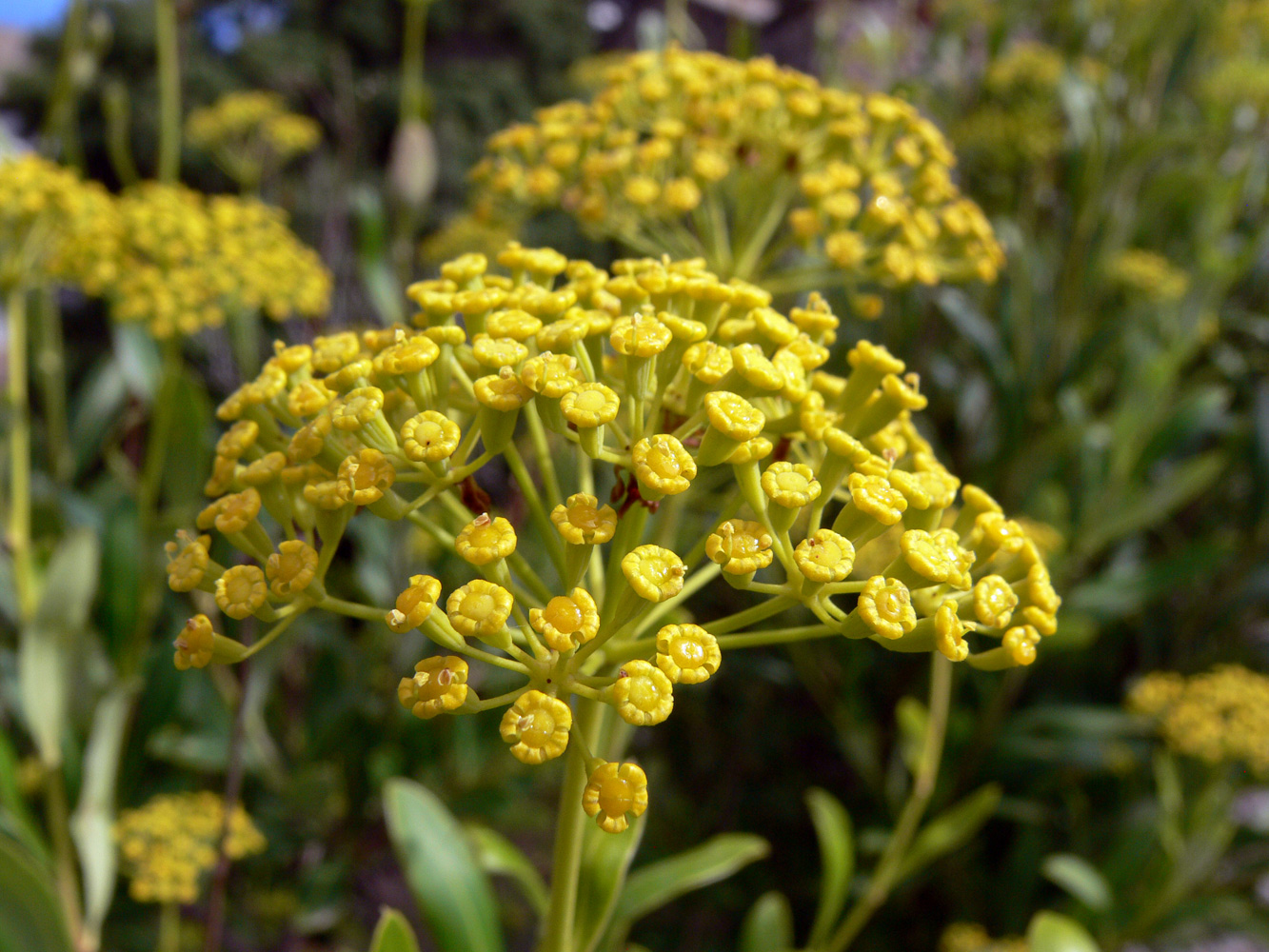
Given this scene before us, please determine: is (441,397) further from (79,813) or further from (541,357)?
(79,813)

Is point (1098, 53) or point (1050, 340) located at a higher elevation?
point (1098, 53)

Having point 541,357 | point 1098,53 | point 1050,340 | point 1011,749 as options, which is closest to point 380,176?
point 1098,53

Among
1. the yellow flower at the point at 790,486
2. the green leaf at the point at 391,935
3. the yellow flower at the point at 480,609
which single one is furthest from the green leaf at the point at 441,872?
the yellow flower at the point at 790,486

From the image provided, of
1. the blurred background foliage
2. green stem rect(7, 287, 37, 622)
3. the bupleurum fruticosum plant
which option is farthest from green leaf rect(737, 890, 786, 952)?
green stem rect(7, 287, 37, 622)

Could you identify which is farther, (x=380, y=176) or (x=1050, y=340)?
(x=380, y=176)

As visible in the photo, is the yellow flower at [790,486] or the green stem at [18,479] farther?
the green stem at [18,479]

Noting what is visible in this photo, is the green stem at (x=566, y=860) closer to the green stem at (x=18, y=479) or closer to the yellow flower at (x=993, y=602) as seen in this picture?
the yellow flower at (x=993, y=602)

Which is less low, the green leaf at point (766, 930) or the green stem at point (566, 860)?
the green stem at point (566, 860)
